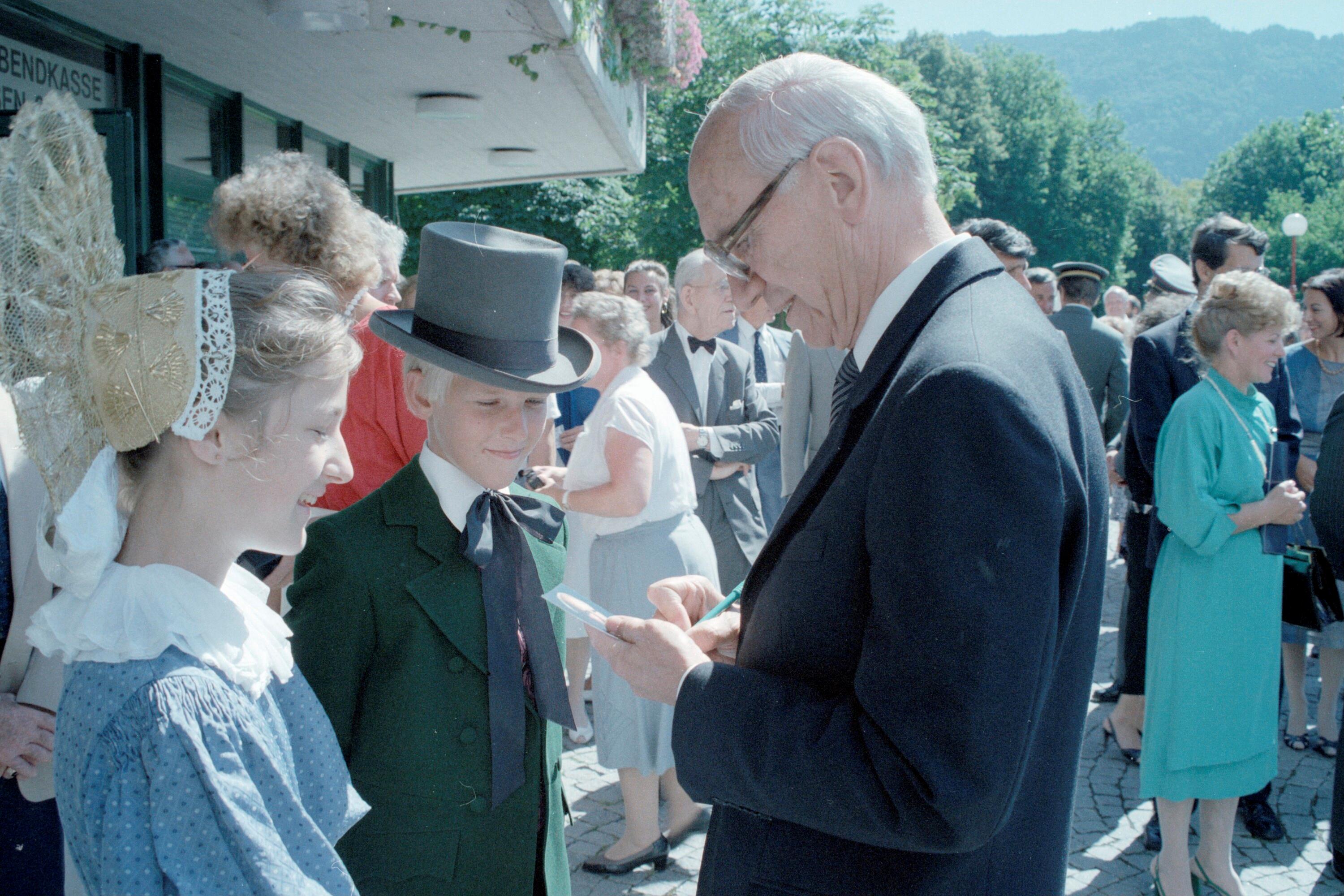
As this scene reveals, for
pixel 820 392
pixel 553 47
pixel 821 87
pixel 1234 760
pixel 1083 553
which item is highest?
pixel 553 47

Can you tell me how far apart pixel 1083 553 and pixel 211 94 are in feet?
24.0

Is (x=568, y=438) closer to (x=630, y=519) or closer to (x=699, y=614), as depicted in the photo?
(x=630, y=519)

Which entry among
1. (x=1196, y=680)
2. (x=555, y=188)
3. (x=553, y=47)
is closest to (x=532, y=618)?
(x=1196, y=680)

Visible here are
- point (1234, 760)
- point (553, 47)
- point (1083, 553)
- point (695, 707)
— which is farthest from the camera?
point (553, 47)

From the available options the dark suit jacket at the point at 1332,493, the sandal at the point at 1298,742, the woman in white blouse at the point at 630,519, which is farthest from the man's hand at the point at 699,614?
the sandal at the point at 1298,742

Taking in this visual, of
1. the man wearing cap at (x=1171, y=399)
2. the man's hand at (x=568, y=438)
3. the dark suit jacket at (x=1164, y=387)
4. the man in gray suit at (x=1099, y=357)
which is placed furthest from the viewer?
the man in gray suit at (x=1099, y=357)

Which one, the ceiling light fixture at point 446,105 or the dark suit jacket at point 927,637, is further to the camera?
the ceiling light fixture at point 446,105

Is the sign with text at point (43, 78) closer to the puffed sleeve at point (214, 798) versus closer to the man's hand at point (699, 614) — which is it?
the man's hand at point (699, 614)

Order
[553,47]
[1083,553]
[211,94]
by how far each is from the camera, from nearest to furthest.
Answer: [1083,553], [553,47], [211,94]

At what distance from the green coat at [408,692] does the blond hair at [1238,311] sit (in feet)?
9.78

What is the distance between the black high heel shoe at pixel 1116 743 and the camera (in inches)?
193

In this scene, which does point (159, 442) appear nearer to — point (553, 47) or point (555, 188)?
point (553, 47)

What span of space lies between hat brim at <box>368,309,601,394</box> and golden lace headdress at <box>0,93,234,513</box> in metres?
0.60

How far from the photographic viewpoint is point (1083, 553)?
1242 millimetres
